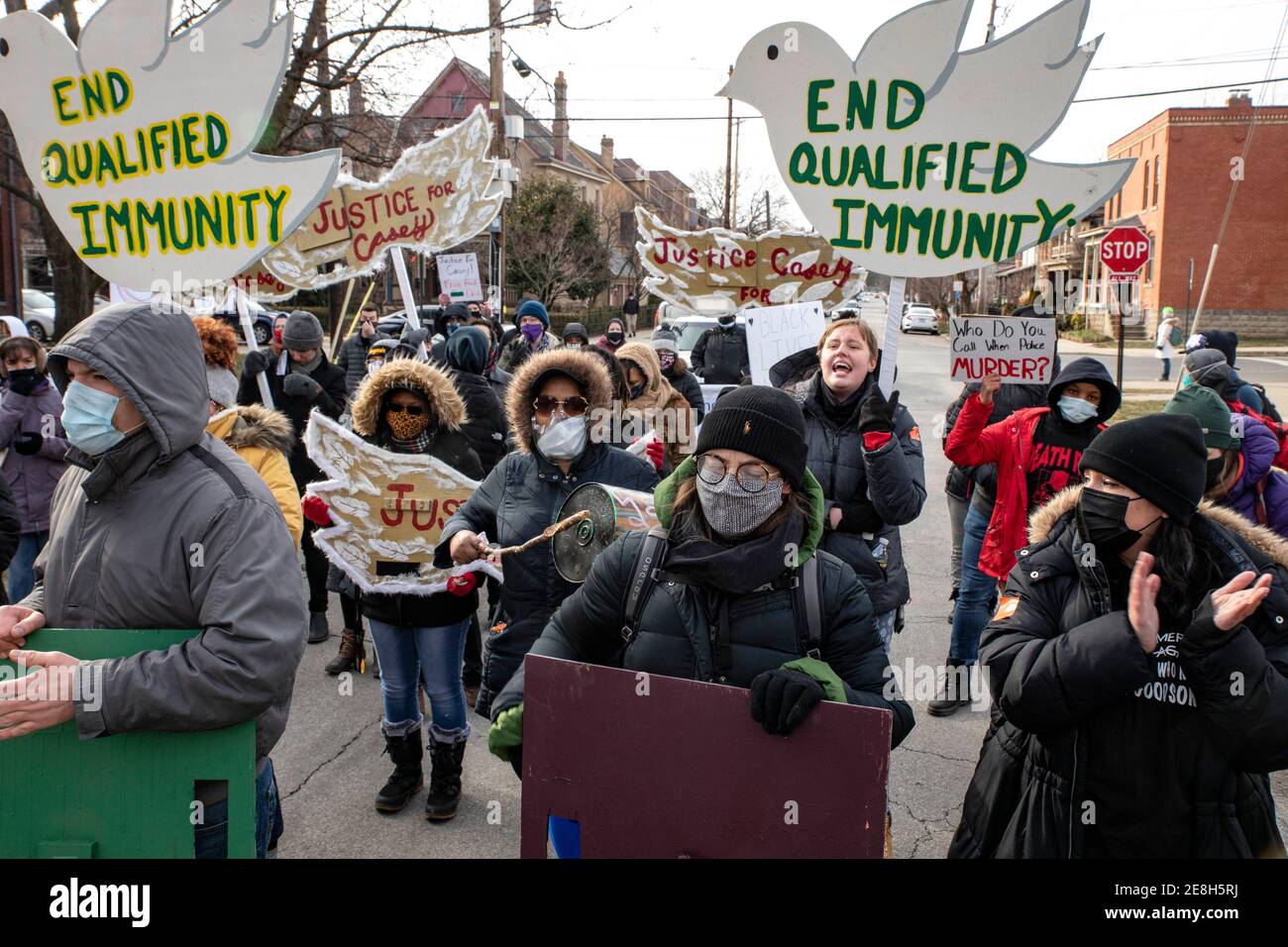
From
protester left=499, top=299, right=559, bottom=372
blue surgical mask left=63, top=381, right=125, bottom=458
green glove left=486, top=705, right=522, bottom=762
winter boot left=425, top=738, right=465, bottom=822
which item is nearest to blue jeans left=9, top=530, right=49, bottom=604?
winter boot left=425, top=738, right=465, bottom=822

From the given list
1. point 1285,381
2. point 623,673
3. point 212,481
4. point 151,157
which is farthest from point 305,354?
point 1285,381

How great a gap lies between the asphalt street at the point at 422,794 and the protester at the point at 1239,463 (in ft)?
4.35

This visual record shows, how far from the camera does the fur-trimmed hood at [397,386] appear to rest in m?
4.40

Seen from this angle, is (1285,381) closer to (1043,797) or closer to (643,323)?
(1043,797)

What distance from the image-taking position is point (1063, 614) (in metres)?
2.36

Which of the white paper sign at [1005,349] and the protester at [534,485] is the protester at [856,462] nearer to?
the white paper sign at [1005,349]

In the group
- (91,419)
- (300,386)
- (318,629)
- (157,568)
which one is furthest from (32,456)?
(157,568)

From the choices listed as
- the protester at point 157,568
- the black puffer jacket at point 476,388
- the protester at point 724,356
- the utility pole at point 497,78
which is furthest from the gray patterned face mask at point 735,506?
the utility pole at point 497,78

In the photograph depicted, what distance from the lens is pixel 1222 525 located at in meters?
2.42

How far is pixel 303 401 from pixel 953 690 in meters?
4.81

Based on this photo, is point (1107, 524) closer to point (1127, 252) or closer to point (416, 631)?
point (416, 631)

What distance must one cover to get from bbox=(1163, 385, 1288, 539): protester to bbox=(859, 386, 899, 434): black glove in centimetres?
134

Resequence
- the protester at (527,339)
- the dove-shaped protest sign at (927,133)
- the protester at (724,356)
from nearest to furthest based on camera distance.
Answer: the dove-shaped protest sign at (927,133) < the protester at (527,339) < the protester at (724,356)
